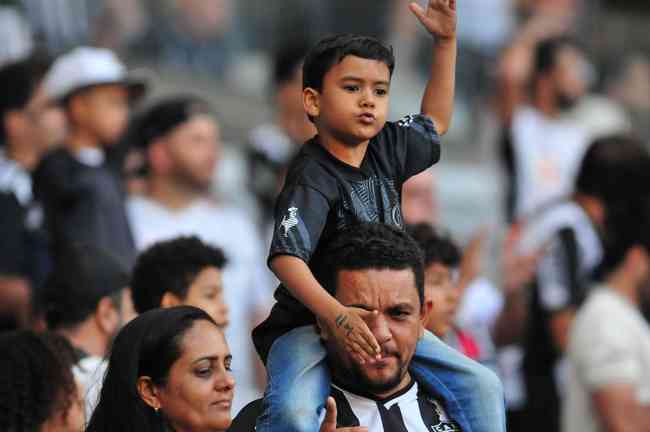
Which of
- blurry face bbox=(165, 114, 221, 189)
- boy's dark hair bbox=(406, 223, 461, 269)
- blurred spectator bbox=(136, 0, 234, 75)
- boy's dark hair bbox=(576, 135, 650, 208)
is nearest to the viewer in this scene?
boy's dark hair bbox=(406, 223, 461, 269)

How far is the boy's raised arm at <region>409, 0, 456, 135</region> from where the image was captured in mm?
5426

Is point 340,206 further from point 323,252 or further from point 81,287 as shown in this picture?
point 81,287

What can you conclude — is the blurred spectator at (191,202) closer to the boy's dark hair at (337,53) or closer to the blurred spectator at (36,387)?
the blurred spectator at (36,387)

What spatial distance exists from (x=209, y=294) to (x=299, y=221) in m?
1.56

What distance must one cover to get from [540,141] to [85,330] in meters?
4.65

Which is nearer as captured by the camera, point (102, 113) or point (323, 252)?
point (323, 252)

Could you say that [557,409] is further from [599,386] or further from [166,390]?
[166,390]

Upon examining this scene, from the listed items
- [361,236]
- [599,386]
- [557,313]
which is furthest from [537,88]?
[361,236]

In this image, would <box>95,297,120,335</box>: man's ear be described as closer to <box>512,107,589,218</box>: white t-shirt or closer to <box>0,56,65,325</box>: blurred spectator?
<box>0,56,65,325</box>: blurred spectator

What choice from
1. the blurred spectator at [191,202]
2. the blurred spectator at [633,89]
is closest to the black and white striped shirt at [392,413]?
the blurred spectator at [191,202]

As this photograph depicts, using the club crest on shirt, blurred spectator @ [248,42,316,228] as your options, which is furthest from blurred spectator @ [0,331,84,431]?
blurred spectator @ [248,42,316,228]

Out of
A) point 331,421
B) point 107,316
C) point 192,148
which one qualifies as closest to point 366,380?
point 331,421

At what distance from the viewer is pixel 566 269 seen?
8.93 meters

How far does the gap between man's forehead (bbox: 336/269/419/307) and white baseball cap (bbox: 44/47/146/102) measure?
3874 mm
